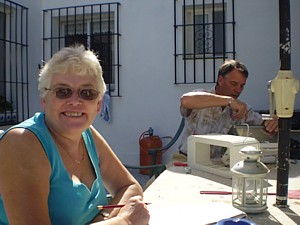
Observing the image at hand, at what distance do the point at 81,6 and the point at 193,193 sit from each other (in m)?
4.78

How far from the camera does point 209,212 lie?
4.07 ft

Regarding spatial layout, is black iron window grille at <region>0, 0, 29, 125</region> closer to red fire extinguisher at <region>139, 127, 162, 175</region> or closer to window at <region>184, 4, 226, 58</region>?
red fire extinguisher at <region>139, 127, 162, 175</region>

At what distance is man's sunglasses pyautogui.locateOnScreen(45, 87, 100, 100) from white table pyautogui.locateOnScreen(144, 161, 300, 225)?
1.52 ft

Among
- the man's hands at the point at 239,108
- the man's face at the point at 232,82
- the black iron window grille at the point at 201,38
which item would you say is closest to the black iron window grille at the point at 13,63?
A: the black iron window grille at the point at 201,38

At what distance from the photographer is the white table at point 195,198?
126 cm

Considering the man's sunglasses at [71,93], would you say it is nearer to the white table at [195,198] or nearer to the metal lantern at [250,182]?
the white table at [195,198]

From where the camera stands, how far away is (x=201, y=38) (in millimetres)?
5191

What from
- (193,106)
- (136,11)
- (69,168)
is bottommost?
(69,168)

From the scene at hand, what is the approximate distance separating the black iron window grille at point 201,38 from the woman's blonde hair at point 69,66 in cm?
387

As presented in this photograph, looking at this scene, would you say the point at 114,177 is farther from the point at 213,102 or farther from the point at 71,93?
the point at 213,102

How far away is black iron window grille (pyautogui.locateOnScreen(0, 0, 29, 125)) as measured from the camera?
18.1 ft

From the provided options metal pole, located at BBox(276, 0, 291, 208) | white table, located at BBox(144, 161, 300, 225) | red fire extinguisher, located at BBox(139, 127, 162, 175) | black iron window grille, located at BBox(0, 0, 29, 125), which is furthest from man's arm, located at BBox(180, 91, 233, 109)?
black iron window grille, located at BBox(0, 0, 29, 125)

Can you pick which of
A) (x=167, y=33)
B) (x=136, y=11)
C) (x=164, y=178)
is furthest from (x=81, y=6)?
(x=164, y=178)

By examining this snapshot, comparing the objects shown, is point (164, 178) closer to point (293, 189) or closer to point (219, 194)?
point (219, 194)
